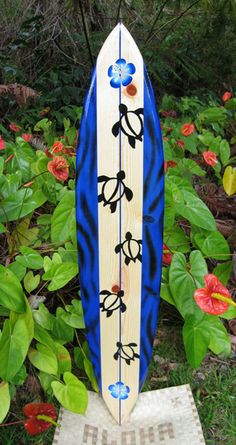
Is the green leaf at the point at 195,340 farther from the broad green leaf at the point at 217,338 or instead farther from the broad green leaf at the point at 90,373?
the broad green leaf at the point at 90,373

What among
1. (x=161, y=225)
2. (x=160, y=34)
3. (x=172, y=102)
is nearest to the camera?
(x=161, y=225)

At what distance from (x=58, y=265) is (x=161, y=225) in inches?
12.4

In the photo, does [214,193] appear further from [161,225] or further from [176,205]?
[161,225]

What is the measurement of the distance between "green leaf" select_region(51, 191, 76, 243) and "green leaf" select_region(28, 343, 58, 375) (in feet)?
1.07

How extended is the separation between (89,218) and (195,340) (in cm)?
45

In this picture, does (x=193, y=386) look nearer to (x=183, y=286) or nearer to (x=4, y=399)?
(x=183, y=286)

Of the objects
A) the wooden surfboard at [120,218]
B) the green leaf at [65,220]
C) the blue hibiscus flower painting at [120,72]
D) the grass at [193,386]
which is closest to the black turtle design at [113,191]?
the wooden surfboard at [120,218]

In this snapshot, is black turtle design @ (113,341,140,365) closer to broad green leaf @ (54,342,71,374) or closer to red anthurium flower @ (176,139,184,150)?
broad green leaf @ (54,342,71,374)

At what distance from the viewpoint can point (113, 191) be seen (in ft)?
3.59

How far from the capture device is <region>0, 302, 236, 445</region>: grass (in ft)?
4.18

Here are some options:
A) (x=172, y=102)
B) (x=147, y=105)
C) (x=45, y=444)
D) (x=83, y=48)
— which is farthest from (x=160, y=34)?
(x=45, y=444)

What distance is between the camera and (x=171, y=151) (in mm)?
1963

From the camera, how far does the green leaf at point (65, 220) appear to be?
139 centimetres

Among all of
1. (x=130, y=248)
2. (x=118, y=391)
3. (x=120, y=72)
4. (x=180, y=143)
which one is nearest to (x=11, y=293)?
(x=130, y=248)
